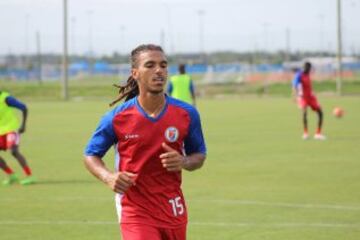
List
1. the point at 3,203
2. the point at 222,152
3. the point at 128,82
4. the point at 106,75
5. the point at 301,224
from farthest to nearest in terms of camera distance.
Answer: the point at 106,75 < the point at 222,152 < the point at 3,203 < the point at 301,224 < the point at 128,82

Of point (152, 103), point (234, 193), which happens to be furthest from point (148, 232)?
point (234, 193)

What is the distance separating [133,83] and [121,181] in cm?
104

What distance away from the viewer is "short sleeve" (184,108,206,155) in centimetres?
672

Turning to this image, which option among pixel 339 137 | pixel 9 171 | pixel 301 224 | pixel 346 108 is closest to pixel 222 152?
pixel 339 137

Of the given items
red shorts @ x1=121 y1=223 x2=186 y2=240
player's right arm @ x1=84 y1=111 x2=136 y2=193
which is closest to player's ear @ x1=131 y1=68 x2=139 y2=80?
player's right arm @ x1=84 y1=111 x2=136 y2=193

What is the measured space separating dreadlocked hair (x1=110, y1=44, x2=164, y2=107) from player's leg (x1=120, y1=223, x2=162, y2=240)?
1067mm

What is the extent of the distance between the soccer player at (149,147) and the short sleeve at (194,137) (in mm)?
11

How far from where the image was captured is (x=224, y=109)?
1577 inches

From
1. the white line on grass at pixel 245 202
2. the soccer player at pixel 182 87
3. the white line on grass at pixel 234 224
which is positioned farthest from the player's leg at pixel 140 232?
the soccer player at pixel 182 87

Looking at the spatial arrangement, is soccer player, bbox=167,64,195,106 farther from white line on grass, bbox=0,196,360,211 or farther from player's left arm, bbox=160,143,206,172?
player's left arm, bbox=160,143,206,172

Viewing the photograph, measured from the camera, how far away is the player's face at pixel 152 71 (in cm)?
649

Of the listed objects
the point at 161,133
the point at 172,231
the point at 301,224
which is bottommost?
the point at 301,224

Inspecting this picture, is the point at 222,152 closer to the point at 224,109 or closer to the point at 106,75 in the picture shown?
the point at 224,109

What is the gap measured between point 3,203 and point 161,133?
23.2 feet
